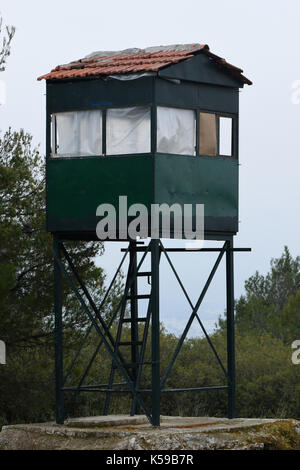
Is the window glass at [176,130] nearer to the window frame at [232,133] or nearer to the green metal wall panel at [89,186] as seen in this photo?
the window frame at [232,133]

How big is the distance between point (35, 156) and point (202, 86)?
537 centimetres

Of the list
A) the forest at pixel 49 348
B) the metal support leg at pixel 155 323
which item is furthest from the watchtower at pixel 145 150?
the forest at pixel 49 348

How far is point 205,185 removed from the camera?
63.1ft

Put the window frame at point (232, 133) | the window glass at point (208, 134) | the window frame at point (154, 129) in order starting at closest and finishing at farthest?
the window frame at point (154, 129), the window glass at point (208, 134), the window frame at point (232, 133)

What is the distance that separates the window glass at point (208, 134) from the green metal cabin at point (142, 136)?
17mm

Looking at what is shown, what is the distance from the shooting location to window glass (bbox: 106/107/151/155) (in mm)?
18641

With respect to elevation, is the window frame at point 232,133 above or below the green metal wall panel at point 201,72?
below

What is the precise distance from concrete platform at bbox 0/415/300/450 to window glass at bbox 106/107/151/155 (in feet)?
14.9

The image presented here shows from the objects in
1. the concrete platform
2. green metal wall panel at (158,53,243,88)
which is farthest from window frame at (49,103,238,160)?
the concrete platform

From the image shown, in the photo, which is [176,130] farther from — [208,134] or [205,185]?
[205,185]

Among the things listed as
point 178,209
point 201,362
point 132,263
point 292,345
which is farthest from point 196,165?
point 292,345

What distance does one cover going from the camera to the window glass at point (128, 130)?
1864cm

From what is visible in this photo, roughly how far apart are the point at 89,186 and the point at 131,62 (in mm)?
2277

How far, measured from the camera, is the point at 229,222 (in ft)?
64.6
